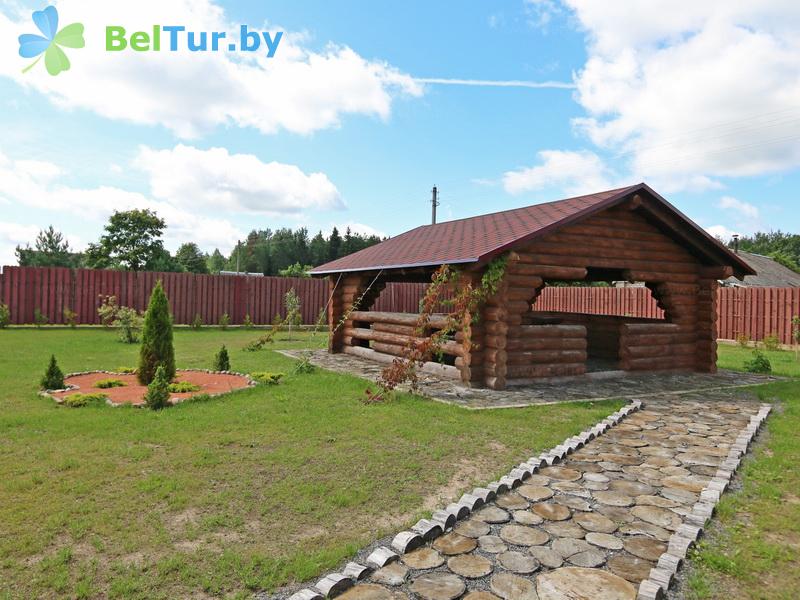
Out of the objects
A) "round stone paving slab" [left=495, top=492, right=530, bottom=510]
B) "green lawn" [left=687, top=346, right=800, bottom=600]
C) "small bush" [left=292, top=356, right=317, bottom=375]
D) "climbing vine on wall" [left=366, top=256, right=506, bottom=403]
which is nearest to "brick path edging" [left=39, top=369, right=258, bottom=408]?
"small bush" [left=292, top=356, right=317, bottom=375]

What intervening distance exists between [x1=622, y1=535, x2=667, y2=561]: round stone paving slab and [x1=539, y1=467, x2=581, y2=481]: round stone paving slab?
3.54 feet

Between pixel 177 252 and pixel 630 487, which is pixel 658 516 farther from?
pixel 177 252

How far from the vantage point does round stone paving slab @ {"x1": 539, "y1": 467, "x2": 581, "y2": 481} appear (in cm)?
449

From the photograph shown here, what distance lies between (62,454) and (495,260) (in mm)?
6438

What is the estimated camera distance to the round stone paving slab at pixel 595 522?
352cm

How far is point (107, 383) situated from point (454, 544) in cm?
687

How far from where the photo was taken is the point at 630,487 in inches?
169

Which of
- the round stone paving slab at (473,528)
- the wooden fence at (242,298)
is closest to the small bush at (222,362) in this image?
the round stone paving slab at (473,528)

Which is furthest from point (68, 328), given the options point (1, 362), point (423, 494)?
point (423, 494)

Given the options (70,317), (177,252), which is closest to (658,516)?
(70,317)

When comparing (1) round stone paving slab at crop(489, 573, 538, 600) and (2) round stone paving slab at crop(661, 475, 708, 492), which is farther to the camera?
(2) round stone paving slab at crop(661, 475, 708, 492)

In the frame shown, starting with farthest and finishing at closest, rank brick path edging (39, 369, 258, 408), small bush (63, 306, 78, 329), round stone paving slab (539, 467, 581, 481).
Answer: small bush (63, 306, 78, 329)
brick path edging (39, 369, 258, 408)
round stone paving slab (539, 467, 581, 481)

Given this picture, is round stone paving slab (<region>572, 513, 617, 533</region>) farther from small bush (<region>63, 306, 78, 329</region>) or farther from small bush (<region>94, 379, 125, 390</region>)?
small bush (<region>63, 306, 78, 329</region>)

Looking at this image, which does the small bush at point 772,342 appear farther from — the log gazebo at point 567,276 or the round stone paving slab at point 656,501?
the round stone paving slab at point 656,501
